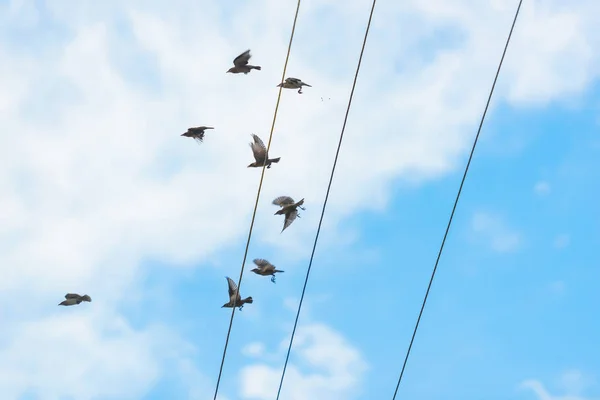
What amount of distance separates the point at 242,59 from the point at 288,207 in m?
1.89

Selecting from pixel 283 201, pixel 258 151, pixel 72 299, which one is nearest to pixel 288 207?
pixel 283 201

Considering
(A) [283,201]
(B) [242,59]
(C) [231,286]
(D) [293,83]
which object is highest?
(B) [242,59]

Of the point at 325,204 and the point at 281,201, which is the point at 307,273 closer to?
the point at 325,204

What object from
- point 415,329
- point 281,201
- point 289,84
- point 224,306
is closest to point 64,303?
point 224,306

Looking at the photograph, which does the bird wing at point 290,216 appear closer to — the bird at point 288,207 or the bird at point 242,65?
the bird at point 288,207

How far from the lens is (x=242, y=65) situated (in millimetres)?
12875

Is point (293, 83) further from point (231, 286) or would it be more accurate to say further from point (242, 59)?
point (231, 286)

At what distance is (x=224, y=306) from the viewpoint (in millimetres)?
13016

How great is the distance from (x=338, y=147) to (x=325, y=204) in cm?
64

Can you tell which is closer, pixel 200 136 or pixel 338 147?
pixel 338 147

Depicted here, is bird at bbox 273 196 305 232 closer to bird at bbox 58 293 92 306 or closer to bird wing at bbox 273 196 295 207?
bird wing at bbox 273 196 295 207

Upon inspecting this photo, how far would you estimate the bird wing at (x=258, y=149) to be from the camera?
39.0 feet

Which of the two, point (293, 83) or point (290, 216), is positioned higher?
point (293, 83)

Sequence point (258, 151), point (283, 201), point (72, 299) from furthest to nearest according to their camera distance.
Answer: point (72, 299) < point (283, 201) < point (258, 151)
